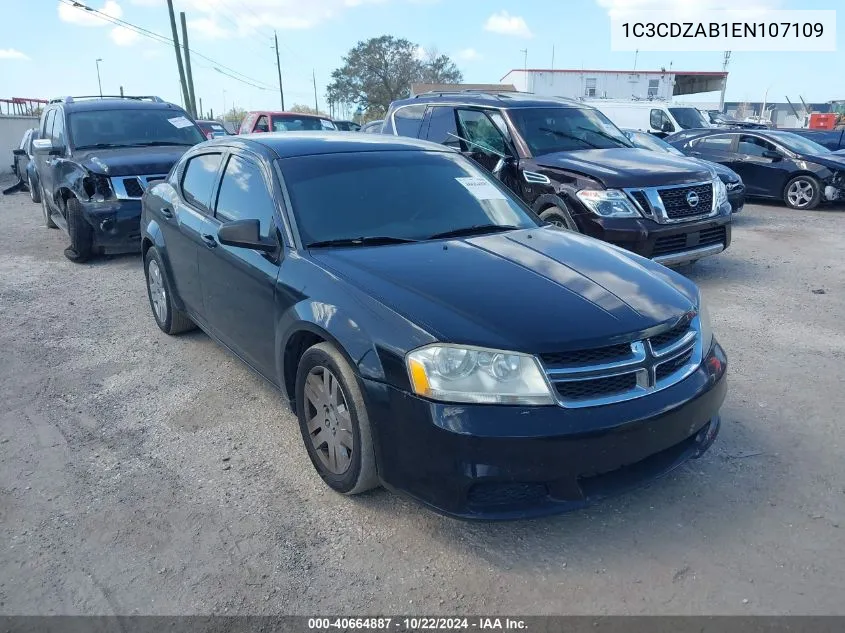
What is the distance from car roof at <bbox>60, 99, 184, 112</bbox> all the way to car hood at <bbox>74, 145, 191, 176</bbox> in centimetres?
81

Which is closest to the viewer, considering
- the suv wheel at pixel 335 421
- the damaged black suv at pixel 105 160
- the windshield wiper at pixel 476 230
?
the suv wheel at pixel 335 421

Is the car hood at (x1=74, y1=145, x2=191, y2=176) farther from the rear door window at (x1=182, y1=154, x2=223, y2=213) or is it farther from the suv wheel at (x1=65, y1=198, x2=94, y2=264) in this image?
the rear door window at (x1=182, y1=154, x2=223, y2=213)

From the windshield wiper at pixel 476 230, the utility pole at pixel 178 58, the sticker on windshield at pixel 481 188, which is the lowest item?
the windshield wiper at pixel 476 230

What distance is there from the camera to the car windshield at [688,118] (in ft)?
60.2

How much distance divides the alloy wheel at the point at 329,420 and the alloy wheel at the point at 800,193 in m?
11.5

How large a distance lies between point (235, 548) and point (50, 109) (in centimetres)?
923

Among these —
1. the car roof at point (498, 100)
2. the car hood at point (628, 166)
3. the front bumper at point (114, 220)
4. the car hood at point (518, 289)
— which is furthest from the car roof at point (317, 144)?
the front bumper at point (114, 220)

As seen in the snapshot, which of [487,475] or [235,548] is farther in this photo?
[235,548]

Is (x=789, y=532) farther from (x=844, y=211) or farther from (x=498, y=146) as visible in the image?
(x=844, y=211)

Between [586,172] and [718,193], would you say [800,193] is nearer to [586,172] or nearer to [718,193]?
[718,193]

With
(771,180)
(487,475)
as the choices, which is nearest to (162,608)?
(487,475)

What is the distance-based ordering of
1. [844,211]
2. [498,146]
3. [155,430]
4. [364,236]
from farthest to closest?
[844,211] < [498,146] < [155,430] < [364,236]

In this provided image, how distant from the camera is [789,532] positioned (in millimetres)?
2885

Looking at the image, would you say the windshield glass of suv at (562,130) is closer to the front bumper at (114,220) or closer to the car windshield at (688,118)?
the front bumper at (114,220)
